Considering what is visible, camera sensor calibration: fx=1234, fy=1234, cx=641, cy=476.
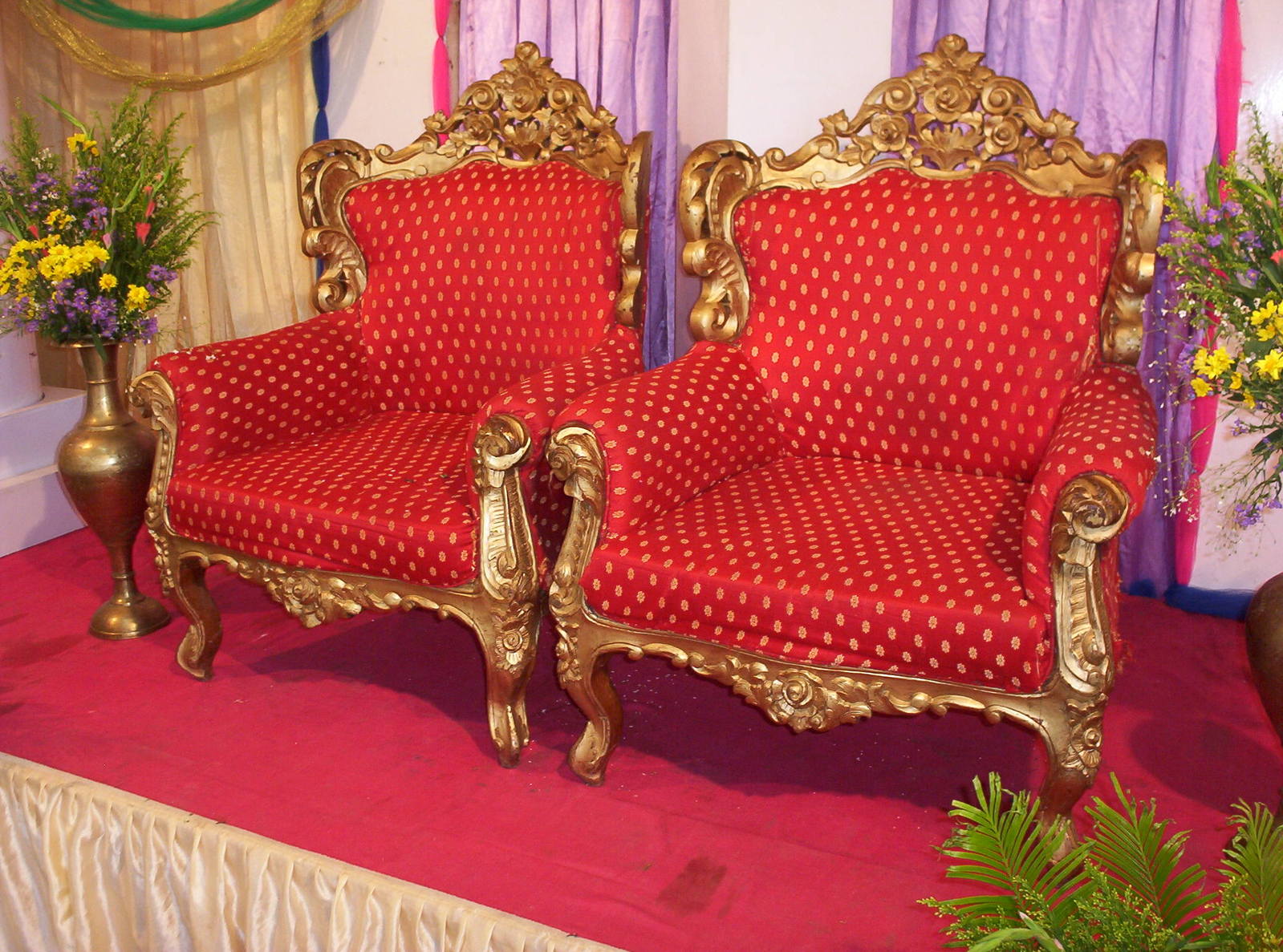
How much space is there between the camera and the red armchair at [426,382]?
2139mm

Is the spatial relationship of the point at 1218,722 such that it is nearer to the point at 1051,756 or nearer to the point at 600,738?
the point at 1051,756

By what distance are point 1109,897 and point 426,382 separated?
6.56ft

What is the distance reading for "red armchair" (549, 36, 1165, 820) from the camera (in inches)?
69.3

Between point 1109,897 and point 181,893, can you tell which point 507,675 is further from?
point 1109,897

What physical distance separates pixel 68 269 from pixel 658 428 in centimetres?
129

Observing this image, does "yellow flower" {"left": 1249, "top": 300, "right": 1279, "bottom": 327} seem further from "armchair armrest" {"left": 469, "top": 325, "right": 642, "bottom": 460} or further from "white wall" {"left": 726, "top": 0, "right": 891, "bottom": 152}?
"white wall" {"left": 726, "top": 0, "right": 891, "bottom": 152}

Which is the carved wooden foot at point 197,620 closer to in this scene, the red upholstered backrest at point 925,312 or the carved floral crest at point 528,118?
the carved floral crest at point 528,118

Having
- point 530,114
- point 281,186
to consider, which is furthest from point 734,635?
point 281,186

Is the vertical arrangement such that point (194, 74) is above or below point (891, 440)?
above

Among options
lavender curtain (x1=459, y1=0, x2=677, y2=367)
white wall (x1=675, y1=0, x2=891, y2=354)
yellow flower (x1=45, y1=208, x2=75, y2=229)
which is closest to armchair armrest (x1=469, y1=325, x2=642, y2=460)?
lavender curtain (x1=459, y1=0, x2=677, y2=367)

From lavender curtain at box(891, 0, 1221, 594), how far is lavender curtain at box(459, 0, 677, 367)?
1.94ft

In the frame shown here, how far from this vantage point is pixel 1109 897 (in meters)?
1.01

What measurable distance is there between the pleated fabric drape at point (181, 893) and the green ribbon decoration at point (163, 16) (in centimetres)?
213

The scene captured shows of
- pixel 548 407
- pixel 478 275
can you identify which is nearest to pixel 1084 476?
pixel 548 407
